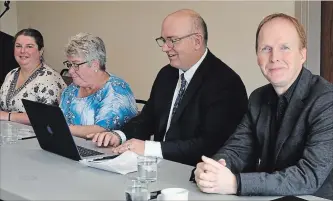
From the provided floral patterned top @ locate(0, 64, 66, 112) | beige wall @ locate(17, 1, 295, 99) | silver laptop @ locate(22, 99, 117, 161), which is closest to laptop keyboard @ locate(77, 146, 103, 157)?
silver laptop @ locate(22, 99, 117, 161)

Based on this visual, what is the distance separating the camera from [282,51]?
191 cm

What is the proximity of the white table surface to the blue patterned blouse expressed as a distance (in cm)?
60

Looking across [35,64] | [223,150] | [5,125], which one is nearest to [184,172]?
[223,150]

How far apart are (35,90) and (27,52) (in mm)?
328

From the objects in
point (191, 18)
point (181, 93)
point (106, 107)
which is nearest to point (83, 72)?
point (106, 107)

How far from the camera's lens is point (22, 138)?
109 inches

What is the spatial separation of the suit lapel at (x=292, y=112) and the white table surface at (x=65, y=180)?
25 cm

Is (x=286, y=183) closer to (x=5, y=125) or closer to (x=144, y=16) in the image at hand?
(x=5, y=125)

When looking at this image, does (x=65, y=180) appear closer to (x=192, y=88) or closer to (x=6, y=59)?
(x=192, y=88)

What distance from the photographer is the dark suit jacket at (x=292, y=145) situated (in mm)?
1748

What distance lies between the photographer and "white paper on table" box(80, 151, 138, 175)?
2078 millimetres

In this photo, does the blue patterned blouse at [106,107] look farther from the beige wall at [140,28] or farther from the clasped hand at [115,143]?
the beige wall at [140,28]

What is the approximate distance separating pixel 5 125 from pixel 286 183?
179cm

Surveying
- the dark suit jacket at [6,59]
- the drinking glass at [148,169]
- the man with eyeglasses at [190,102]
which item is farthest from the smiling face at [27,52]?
the drinking glass at [148,169]
